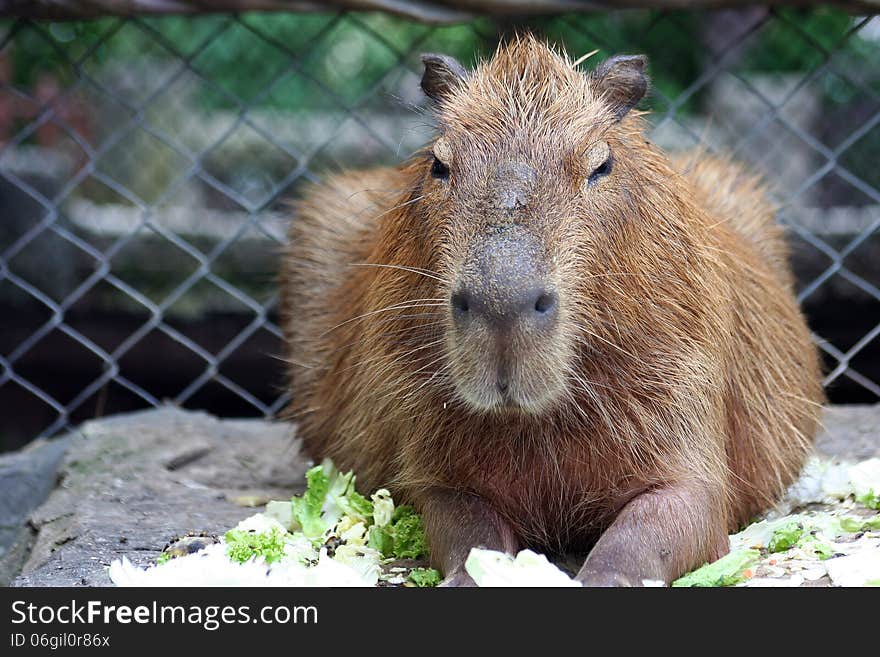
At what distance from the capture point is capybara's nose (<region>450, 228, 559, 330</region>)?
2.52m

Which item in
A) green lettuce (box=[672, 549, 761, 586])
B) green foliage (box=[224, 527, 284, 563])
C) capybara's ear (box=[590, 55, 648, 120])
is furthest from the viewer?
capybara's ear (box=[590, 55, 648, 120])

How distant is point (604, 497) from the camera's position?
3.11m

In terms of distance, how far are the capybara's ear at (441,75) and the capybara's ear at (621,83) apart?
422mm

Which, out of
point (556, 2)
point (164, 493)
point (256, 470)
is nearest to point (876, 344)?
point (556, 2)

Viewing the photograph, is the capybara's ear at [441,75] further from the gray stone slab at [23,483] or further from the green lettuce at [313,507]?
the gray stone slab at [23,483]

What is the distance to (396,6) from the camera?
443 cm

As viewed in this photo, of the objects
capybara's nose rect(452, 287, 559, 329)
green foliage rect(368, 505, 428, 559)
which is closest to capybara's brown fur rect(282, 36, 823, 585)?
capybara's nose rect(452, 287, 559, 329)

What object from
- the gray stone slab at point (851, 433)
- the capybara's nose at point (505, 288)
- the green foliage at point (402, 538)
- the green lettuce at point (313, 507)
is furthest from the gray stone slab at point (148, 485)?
the gray stone slab at point (851, 433)

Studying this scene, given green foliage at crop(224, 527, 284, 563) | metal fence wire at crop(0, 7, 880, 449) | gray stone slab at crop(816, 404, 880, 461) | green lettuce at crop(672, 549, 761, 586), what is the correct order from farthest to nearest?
metal fence wire at crop(0, 7, 880, 449)
gray stone slab at crop(816, 404, 880, 461)
green foliage at crop(224, 527, 284, 563)
green lettuce at crop(672, 549, 761, 586)

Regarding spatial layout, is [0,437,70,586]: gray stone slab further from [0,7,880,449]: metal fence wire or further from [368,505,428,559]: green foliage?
[0,7,880,449]: metal fence wire

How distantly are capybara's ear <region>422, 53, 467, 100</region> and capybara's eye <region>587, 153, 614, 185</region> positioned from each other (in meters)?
0.59

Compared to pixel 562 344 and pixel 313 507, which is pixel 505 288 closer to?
pixel 562 344
